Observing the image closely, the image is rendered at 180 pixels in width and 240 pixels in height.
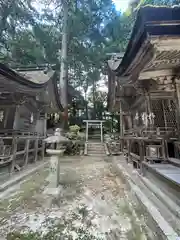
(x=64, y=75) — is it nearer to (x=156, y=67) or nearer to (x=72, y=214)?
(x=156, y=67)

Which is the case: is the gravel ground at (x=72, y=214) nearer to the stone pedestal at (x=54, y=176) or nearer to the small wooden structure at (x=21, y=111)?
the stone pedestal at (x=54, y=176)

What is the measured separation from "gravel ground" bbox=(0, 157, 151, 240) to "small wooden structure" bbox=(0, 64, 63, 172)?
5.10 ft

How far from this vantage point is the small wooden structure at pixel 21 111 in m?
4.43

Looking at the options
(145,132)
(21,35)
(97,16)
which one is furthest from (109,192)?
(97,16)

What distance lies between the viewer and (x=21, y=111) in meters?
7.16

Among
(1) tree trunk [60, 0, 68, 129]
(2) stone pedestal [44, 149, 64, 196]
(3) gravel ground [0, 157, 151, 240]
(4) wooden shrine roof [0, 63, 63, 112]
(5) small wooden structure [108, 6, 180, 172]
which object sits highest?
(1) tree trunk [60, 0, 68, 129]

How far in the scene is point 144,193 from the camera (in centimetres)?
312

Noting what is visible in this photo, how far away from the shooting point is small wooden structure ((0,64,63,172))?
4426 mm

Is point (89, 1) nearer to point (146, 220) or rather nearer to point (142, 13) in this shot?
point (142, 13)

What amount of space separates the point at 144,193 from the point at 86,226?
153 cm

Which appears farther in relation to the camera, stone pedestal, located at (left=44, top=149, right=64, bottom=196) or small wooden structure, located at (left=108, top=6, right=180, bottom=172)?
stone pedestal, located at (left=44, top=149, right=64, bottom=196)

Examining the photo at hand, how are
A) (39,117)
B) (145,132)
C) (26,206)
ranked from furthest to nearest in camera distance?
(39,117), (145,132), (26,206)

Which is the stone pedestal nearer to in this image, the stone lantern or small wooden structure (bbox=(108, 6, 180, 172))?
the stone lantern

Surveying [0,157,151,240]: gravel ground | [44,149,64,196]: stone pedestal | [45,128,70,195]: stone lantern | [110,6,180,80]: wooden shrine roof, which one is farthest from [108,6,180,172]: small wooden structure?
[44,149,64,196]: stone pedestal
